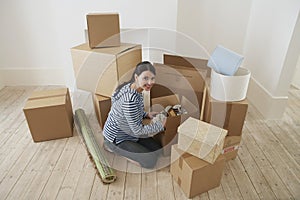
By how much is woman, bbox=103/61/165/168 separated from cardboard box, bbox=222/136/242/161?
0.47 meters

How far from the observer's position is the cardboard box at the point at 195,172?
4.22 feet

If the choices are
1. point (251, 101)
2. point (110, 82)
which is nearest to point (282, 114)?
point (251, 101)

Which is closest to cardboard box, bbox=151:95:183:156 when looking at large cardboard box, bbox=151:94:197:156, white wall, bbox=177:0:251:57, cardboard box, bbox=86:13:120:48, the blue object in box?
large cardboard box, bbox=151:94:197:156

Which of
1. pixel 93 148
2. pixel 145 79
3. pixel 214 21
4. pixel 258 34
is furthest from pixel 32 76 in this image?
pixel 258 34

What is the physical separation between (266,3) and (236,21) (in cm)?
→ 37

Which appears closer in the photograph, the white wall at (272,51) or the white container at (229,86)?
the white container at (229,86)

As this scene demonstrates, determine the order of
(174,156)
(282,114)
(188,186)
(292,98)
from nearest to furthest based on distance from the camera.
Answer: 1. (188,186)
2. (174,156)
3. (282,114)
4. (292,98)

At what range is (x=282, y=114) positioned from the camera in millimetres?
2162

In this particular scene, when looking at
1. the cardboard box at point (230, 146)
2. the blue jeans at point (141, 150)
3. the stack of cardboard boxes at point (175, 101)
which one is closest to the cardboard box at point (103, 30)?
the stack of cardboard boxes at point (175, 101)

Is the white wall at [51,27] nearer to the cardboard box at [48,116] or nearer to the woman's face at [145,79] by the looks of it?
the cardboard box at [48,116]

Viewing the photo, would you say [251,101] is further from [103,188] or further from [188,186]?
[103,188]

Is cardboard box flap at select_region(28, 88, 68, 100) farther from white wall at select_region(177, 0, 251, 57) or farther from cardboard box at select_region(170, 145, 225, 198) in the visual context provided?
white wall at select_region(177, 0, 251, 57)

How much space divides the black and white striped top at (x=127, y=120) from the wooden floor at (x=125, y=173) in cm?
20

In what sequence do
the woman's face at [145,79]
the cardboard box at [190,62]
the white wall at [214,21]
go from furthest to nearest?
the white wall at [214,21] → the cardboard box at [190,62] → the woman's face at [145,79]
